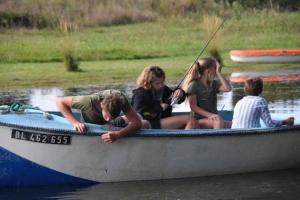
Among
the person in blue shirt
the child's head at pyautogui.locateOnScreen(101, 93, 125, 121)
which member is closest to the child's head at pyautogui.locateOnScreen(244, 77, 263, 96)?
the person in blue shirt

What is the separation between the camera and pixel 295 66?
2530cm

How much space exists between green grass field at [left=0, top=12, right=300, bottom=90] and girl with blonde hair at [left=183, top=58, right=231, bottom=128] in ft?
32.9

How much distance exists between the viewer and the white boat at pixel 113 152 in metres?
9.80

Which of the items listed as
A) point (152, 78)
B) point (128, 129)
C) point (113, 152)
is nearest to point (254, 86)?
point (152, 78)

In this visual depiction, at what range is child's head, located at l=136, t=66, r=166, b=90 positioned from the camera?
33.5ft

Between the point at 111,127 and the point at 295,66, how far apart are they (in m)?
16.0

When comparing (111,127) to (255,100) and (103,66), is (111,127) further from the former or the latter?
(103,66)

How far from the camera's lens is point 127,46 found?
2936 cm

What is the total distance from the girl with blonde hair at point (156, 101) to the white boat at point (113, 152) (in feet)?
1.75

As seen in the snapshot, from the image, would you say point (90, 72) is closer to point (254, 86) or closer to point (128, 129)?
point (254, 86)

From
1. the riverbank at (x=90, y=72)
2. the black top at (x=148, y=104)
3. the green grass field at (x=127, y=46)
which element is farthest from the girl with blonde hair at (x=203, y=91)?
the green grass field at (x=127, y=46)

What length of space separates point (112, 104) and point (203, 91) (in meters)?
1.57

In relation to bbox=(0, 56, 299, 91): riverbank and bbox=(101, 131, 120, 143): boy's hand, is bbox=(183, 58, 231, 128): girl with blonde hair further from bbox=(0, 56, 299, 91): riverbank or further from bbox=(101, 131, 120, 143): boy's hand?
bbox=(0, 56, 299, 91): riverbank

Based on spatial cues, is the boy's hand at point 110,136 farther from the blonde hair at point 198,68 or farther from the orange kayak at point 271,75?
the orange kayak at point 271,75
